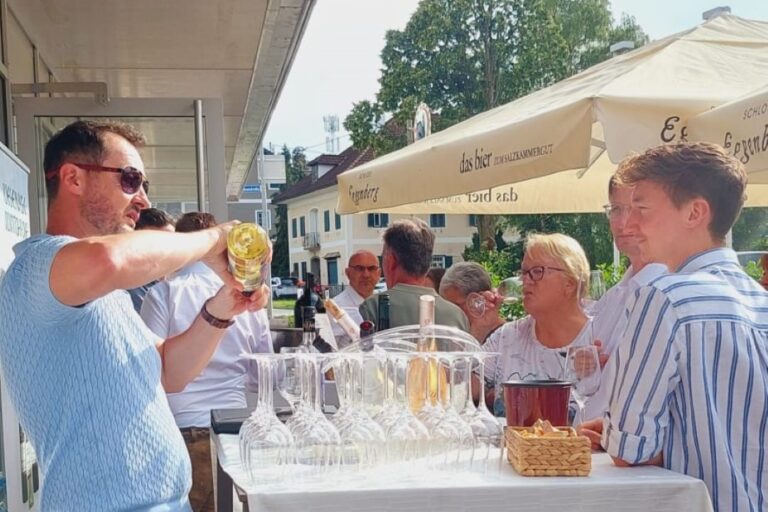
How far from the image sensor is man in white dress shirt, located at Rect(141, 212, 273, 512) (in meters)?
3.59

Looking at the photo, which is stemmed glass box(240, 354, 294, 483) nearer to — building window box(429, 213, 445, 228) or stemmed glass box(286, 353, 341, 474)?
stemmed glass box(286, 353, 341, 474)

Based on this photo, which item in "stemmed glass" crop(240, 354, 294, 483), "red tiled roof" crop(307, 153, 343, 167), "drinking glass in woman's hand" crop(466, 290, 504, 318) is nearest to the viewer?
"stemmed glass" crop(240, 354, 294, 483)

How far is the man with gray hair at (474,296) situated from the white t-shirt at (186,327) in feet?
5.39

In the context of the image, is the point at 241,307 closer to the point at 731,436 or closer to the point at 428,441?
the point at 428,441

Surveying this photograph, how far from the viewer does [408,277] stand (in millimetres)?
4352

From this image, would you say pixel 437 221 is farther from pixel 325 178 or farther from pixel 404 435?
pixel 404 435

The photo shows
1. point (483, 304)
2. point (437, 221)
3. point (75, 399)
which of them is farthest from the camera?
point (437, 221)

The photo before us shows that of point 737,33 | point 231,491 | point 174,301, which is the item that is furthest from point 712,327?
point 737,33

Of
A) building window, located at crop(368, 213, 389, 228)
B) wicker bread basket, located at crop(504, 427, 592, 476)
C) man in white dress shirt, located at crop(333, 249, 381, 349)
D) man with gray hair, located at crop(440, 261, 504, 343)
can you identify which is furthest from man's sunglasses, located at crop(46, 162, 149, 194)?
building window, located at crop(368, 213, 389, 228)

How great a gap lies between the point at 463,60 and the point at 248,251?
32.1m

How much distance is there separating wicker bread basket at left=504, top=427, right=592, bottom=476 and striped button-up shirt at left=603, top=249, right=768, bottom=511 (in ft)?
0.35

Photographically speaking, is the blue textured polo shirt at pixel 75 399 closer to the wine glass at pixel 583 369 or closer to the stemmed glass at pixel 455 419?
the stemmed glass at pixel 455 419

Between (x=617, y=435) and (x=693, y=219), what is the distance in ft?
1.89

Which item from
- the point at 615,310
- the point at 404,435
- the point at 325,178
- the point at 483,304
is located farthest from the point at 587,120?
the point at 325,178
